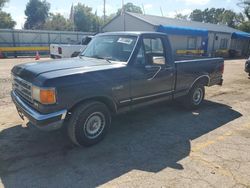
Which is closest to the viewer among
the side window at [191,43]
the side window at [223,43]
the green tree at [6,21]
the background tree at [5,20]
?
the side window at [191,43]

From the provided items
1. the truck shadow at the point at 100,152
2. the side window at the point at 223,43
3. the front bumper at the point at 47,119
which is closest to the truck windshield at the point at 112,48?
the truck shadow at the point at 100,152

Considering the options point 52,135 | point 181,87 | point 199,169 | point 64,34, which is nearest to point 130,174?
point 199,169

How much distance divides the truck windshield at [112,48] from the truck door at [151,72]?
0.23 m

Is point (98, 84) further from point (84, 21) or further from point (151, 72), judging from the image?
point (84, 21)

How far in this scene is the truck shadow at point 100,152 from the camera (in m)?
3.34

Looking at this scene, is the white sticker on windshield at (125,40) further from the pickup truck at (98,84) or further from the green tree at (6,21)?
the green tree at (6,21)

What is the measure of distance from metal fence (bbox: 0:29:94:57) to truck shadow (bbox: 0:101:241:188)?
20217mm

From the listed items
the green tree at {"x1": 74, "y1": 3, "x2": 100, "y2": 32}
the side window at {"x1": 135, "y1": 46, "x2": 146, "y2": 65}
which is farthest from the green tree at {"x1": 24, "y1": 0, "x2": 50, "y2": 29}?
the side window at {"x1": 135, "y1": 46, "x2": 146, "y2": 65}

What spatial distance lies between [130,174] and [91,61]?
233cm

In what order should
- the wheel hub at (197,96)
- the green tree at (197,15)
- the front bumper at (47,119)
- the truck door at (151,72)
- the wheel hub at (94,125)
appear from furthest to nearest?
the green tree at (197,15) → the wheel hub at (197,96) → the truck door at (151,72) → the wheel hub at (94,125) → the front bumper at (47,119)

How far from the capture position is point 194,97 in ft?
21.3

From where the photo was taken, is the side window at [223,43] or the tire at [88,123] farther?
the side window at [223,43]

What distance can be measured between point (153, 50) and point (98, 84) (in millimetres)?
1878

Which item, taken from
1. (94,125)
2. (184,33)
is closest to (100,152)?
(94,125)
